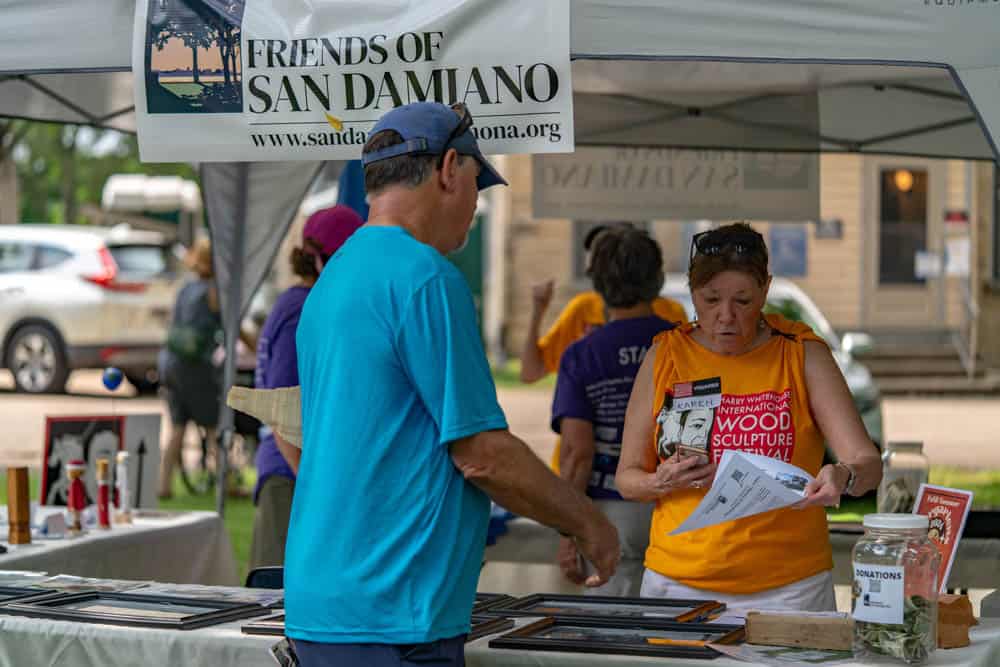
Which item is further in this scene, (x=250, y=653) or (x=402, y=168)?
(x=250, y=653)

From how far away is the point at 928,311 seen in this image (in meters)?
21.5

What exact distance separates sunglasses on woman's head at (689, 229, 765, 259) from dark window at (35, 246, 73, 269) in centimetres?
1325

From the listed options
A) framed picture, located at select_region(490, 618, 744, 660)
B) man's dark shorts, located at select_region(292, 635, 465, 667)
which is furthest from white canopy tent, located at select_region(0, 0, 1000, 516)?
man's dark shorts, located at select_region(292, 635, 465, 667)

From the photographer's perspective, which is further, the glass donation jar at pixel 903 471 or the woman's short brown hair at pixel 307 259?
the woman's short brown hair at pixel 307 259

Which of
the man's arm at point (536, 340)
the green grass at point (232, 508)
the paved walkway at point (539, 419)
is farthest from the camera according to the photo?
the paved walkway at point (539, 419)

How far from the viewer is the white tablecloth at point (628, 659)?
2941 millimetres

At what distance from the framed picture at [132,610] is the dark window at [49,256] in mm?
12664

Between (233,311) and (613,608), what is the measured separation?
385 cm

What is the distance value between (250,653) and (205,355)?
728cm

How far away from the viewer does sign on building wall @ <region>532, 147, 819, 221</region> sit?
766 centimetres

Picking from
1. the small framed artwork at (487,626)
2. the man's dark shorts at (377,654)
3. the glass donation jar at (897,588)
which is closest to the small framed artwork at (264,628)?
the small framed artwork at (487,626)

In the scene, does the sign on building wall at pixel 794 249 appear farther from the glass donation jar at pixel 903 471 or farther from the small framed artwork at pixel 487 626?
the small framed artwork at pixel 487 626

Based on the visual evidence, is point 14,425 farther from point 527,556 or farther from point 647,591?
point 647,591

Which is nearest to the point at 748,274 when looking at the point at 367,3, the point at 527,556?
the point at 367,3
